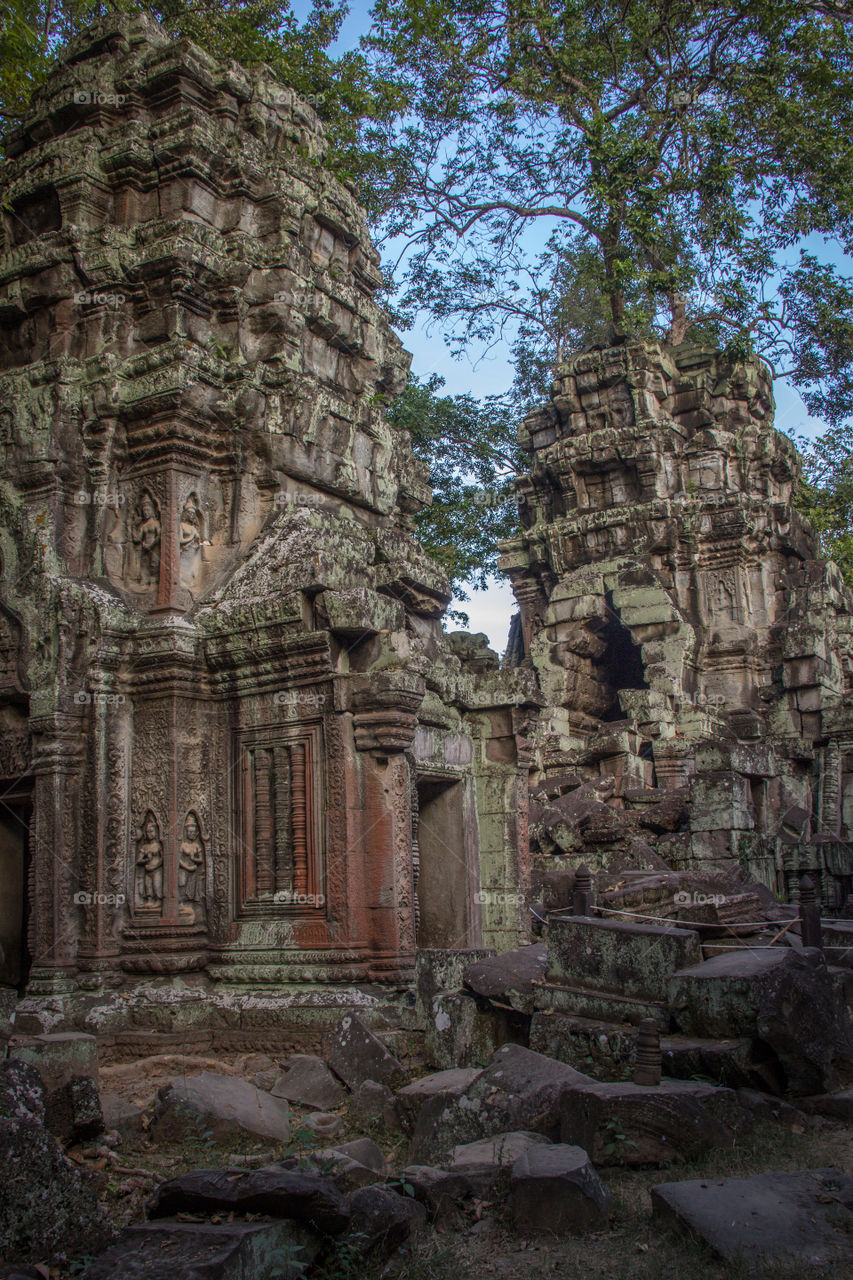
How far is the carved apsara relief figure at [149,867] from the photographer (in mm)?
7910

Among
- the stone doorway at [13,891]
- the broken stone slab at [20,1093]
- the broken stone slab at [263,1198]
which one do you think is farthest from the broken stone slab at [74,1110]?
the stone doorway at [13,891]

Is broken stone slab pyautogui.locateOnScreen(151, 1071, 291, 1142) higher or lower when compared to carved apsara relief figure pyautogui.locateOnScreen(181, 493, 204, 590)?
lower

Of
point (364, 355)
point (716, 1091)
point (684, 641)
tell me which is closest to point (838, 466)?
point (684, 641)

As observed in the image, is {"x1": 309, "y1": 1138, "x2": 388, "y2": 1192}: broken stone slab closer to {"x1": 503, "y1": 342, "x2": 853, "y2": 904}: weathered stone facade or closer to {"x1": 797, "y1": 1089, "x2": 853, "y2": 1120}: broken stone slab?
{"x1": 797, "y1": 1089, "x2": 853, "y2": 1120}: broken stone slab

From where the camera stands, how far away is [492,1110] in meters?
5.22

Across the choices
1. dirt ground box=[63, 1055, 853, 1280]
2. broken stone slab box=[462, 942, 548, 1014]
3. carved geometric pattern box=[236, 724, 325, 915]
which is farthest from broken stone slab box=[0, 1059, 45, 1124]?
carved geometric pattern box=[236, 724, 325, 915]

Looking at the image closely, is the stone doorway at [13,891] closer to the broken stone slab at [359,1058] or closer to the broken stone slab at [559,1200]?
the broken stone slab at [359,1058]

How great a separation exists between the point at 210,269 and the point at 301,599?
343 centimetres

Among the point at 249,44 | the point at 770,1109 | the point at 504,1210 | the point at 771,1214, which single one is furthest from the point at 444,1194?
the point at 249,44

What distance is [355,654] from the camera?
7.82m

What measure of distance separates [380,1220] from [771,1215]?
4.59 feet

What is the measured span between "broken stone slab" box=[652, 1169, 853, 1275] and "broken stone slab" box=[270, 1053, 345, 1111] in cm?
279

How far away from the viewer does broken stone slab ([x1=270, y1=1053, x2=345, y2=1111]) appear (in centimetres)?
638

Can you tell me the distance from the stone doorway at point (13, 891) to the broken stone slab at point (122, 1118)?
11.6 feet
